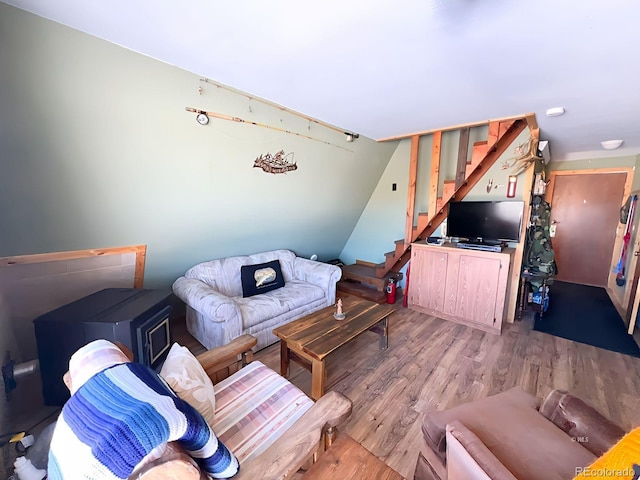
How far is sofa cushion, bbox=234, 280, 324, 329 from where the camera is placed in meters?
2.43

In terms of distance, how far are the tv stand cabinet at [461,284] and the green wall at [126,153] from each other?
5.90 ft

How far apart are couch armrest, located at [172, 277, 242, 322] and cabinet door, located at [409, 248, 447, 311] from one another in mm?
2257

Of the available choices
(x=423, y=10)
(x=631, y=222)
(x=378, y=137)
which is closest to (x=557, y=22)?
(x=423, y=10)

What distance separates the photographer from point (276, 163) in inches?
Result: 103

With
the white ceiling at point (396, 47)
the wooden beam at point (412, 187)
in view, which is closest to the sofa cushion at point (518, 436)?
the white ceiling at point (396, 47)

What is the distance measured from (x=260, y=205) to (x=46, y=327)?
73.9 inches

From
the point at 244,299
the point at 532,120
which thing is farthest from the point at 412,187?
the point at 244,299

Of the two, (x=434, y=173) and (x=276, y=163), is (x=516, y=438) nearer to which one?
(x=276, y=163)

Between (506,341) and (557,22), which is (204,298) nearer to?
(557,22)

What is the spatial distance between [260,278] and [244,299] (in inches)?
12.7

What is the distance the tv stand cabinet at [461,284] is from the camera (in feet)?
9.16

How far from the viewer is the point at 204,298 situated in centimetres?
224

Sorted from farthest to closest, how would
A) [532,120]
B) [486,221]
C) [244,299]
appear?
[486,221] → [244,299] → [532,120]

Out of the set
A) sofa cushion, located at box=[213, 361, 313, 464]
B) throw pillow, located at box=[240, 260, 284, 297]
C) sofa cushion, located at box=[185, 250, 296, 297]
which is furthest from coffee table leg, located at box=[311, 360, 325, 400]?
sofa cushion, located at box=[185, 250, 296, 297]
